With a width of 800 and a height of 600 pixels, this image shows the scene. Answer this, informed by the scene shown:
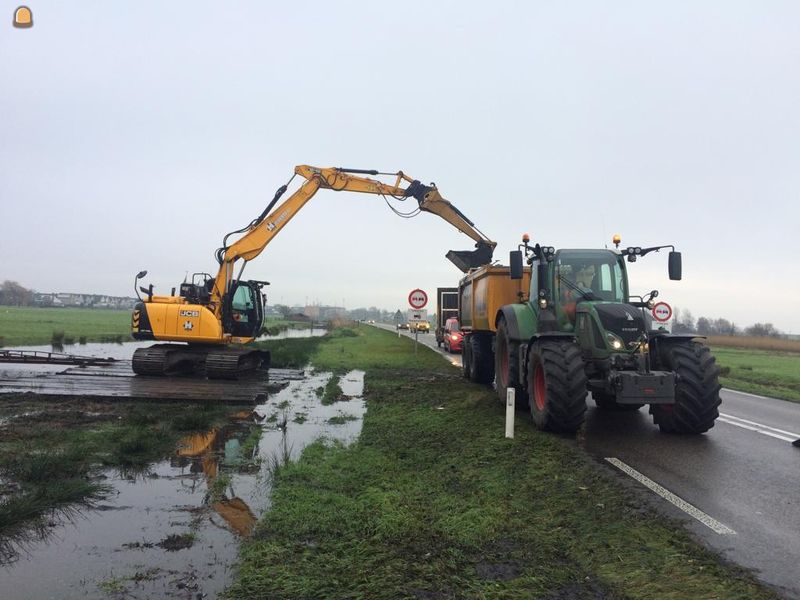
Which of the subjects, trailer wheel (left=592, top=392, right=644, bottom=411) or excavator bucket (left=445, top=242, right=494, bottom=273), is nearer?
trailer wheel (left=592, top=392, right=644, bottom=411)

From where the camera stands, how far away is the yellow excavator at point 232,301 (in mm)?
15516

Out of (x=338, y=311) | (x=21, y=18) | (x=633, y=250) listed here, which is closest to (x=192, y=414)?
(x=21, y=18)

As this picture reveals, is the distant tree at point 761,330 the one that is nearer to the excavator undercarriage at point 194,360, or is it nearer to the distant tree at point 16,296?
the excavator undercarriage at point 194,360

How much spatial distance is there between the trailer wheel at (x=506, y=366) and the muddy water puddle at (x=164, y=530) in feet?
11.8

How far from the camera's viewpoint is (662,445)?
834 centimetres

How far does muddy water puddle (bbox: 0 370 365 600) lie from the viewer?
4.01 m

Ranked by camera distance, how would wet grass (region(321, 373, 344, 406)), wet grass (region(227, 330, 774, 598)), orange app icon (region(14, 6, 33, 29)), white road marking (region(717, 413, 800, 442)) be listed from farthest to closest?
1. wet grass (region(321, 373, 344, 406))
2. white road marking (region(717, 413, 800, 442))
3. orange app icon (region(14, 6, 33, 29))
4. wet grass (region(227, 330, 774, 598))

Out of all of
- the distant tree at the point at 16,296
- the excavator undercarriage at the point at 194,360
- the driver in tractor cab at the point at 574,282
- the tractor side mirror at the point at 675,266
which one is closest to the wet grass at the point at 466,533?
the driver in tractor cab at the point at 574,282

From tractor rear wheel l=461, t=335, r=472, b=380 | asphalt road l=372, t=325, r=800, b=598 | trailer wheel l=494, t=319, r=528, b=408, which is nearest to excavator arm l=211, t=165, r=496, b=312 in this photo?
tractor rear wheel l=461, t=335, r=472, b=380

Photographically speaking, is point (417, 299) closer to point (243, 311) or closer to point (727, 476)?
point (243, 311)

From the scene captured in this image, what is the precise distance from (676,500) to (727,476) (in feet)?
4.80

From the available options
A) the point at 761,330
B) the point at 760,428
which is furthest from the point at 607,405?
the point at 761,330

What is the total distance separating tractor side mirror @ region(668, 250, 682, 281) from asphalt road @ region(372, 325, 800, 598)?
254cm

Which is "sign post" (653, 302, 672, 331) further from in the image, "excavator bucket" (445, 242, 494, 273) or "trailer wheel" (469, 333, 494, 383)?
"trailer wheel" (469, 333, 494, 383)
